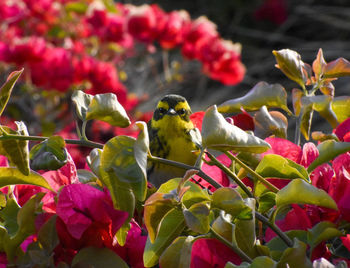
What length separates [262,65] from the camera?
13.1ft

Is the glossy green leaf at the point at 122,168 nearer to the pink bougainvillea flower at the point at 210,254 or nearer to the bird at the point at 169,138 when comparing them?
the pink bougainvillea flower at the point at 210,254

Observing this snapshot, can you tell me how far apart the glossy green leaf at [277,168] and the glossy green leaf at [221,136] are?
24 millimetres

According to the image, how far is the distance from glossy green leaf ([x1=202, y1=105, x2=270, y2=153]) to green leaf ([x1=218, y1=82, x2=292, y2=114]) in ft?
0.55

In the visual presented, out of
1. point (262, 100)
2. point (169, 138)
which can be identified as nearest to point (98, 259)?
point (262, 100)

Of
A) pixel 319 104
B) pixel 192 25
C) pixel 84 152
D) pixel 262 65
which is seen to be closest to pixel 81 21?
pixel 192 25

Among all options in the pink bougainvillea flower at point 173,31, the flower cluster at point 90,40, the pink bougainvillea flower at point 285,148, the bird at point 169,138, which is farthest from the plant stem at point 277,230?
the pink bougainvillea flower at point 173,31

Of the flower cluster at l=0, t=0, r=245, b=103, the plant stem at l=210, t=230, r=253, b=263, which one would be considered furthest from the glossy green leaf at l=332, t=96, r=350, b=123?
the flower cluster at l=0, t=0, r=245, b=103

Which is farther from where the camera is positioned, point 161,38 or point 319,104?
point 161,38

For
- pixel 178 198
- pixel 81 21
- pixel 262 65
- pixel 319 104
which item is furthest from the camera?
pixel 262 65

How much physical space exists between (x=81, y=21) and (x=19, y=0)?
273 mm

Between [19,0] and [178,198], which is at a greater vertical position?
[178,198]

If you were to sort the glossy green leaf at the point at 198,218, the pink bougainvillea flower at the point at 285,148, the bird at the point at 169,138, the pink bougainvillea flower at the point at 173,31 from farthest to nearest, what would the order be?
the pink bougainvillea flower at the point at 173,31 < the bird at the point at 169,138 < the pink bougainvillea flower at the point at 285,148 < the glossy green leaf at the point at 198,218

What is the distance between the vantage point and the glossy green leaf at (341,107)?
636mm

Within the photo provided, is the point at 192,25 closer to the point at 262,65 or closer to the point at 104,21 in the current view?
the point at 104,21
